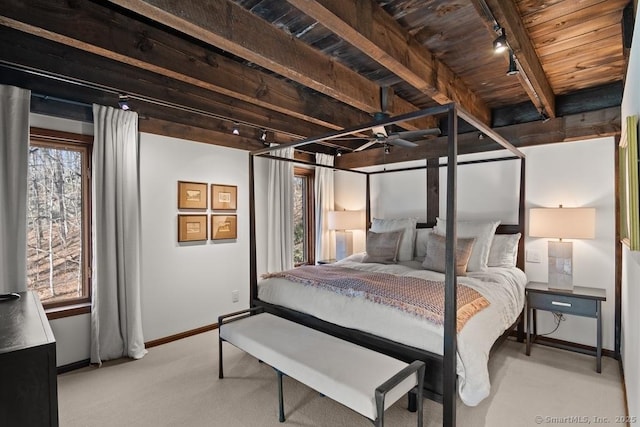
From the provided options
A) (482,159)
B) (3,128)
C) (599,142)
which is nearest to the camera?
(3,128)

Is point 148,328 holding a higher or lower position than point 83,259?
lower

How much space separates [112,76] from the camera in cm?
260

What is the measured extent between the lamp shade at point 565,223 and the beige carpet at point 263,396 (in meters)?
1.22

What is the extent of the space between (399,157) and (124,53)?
3.68 meters

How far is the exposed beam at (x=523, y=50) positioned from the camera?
67.8 inches

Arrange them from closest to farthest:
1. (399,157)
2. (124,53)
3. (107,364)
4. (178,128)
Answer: (124,53) < (107,364) < (178,128) < (399,157)

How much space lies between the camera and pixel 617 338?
3.14 meters

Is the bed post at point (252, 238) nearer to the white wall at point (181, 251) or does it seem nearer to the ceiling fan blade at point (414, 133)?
the white wall at point (181, 251)

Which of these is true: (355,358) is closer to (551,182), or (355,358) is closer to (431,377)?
(431,377)

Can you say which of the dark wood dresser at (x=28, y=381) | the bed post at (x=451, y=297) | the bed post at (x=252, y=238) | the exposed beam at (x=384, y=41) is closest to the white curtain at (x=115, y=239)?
the bed post at (x=252, y=238)

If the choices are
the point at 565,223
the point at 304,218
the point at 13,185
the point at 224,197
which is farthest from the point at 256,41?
the point at 304,218

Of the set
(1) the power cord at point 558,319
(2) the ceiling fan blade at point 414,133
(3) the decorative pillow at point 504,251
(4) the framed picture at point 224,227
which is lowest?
(1) the power cord at point 558,319

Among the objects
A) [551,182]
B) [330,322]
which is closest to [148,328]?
[330,322]

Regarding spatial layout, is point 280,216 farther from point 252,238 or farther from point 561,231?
point 561,231
